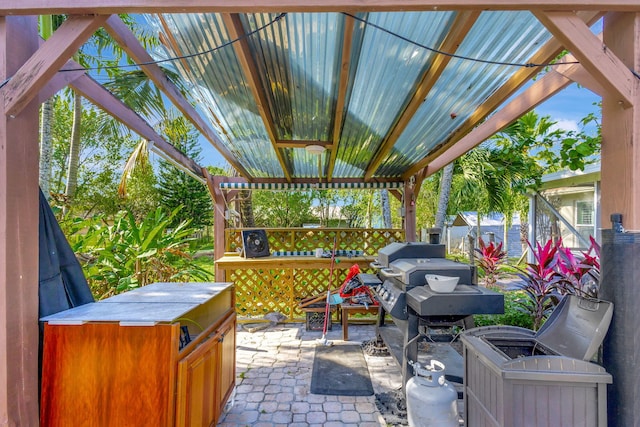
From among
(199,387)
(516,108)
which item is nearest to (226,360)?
(199,387)

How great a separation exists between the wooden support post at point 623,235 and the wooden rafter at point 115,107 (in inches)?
135

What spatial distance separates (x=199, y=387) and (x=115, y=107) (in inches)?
93.2

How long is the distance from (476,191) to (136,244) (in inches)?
329

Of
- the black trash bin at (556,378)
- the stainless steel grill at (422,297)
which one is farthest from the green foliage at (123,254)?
the black trash bin at (556,378)

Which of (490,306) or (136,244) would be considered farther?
(136,244)

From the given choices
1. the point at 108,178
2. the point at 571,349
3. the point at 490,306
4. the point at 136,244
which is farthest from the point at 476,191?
the point at 108,178

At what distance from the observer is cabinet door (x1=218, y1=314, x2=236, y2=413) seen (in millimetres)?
2484

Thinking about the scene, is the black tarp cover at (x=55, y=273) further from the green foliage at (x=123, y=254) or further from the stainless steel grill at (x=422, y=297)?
the stainless steel grill at (x=422, y=297)

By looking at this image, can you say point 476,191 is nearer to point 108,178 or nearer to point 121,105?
point 121,105

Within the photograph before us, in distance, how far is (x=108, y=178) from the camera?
12656 millimetres

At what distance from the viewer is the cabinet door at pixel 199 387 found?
1.75m

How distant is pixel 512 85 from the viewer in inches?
100

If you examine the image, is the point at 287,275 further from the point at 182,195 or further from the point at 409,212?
the point at 182,195

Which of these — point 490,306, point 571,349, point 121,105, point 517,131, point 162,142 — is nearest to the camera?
point 571,349
